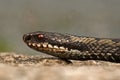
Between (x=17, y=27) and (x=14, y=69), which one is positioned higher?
(x=14, y=69)

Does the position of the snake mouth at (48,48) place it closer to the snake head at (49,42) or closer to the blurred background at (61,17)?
the snake head at (49,42)

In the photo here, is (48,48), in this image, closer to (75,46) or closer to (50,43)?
(50,43)

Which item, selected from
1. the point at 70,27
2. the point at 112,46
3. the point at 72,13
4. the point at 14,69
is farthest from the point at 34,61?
the point at 72,13

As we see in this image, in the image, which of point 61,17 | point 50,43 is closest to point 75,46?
point 50,43

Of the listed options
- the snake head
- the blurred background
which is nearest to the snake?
the snake head

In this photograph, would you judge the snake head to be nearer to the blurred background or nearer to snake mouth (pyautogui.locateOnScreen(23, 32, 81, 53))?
snake mouth (pyautogui.locateOnScreen(23, 32, 81, 53))

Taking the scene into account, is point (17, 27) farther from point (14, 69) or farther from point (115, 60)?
point (14, 69)
